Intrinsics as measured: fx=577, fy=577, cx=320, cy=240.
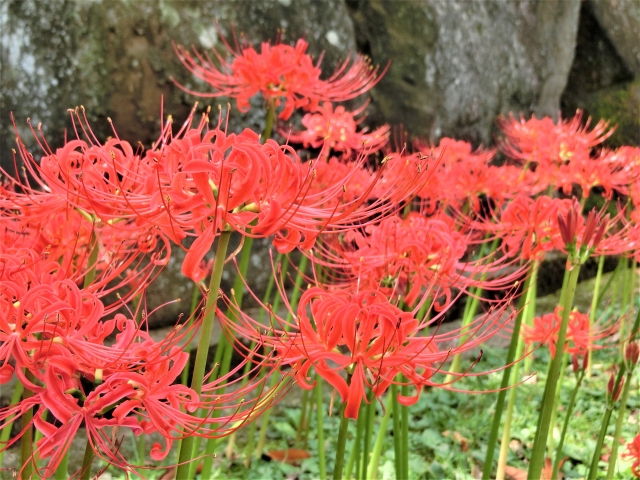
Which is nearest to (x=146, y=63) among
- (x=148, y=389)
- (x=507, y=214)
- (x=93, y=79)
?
(x=93, y=79)

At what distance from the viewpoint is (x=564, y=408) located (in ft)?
10.3

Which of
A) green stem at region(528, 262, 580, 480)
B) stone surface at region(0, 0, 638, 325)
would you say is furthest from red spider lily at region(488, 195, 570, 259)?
stone surface at region(0, 0, 638, 325)

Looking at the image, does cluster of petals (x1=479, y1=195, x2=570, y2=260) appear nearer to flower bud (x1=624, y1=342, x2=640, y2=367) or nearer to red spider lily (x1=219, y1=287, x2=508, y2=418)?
flower bud (x1=624, y1=342, x2=640, y2=367)

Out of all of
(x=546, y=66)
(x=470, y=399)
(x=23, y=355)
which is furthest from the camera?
(x=546, y=66)

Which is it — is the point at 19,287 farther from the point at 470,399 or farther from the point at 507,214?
the point at 470,399

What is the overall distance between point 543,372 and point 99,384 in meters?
3.28

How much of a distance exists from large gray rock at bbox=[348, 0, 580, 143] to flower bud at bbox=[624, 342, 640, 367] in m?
2.91

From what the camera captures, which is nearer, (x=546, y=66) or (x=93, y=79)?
(x=93, y=79)

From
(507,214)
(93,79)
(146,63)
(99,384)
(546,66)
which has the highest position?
(546,66)

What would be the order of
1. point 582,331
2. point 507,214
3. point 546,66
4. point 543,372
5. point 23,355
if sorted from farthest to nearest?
1. point 546,66
2. point 543,372
3. point 582,331
4. point 507,214
5. point 23,355

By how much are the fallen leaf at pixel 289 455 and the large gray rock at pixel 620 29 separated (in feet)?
17.5

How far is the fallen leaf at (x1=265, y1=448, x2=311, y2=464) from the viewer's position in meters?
2.57

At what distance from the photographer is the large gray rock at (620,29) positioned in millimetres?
5879

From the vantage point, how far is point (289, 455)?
2.57 meters
